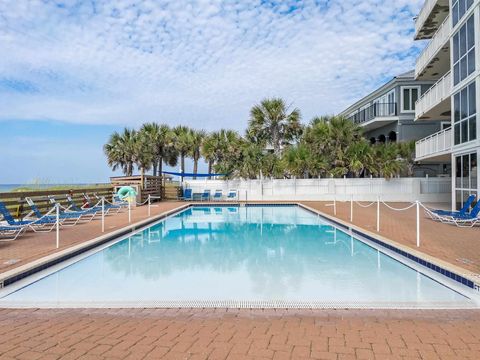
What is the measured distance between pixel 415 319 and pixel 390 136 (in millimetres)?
26200

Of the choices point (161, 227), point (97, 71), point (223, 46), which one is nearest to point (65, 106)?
point (97, 71)

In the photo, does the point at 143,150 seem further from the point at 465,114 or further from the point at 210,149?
the point at 465,114

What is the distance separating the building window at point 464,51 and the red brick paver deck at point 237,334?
12.1m

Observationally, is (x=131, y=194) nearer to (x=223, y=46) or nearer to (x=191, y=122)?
(x=223, y=46)

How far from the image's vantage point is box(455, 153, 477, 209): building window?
1295 cm

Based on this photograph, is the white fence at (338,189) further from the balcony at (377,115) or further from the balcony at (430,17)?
the balcony at (430,17)

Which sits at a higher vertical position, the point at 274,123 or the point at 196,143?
the point at 274,123

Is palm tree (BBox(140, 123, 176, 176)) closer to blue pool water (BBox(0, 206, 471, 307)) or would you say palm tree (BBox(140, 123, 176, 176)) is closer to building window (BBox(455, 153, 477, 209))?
blue pool water (BBox(0, 206, 471, 307))

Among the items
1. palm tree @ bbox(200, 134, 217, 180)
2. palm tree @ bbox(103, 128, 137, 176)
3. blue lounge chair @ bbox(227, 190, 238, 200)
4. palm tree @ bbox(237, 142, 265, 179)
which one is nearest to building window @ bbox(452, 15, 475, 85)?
palm tree @ bbox(237, 142, 265, 179)

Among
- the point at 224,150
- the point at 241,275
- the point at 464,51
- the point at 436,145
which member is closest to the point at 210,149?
the point at 224,150

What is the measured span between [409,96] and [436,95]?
9.41m

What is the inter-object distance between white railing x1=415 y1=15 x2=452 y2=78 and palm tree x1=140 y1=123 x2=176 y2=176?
18.9 m

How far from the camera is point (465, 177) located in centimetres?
1377

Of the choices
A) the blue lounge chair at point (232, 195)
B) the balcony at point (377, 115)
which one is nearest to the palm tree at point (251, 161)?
the blue lounge chair at point (232, 195)
